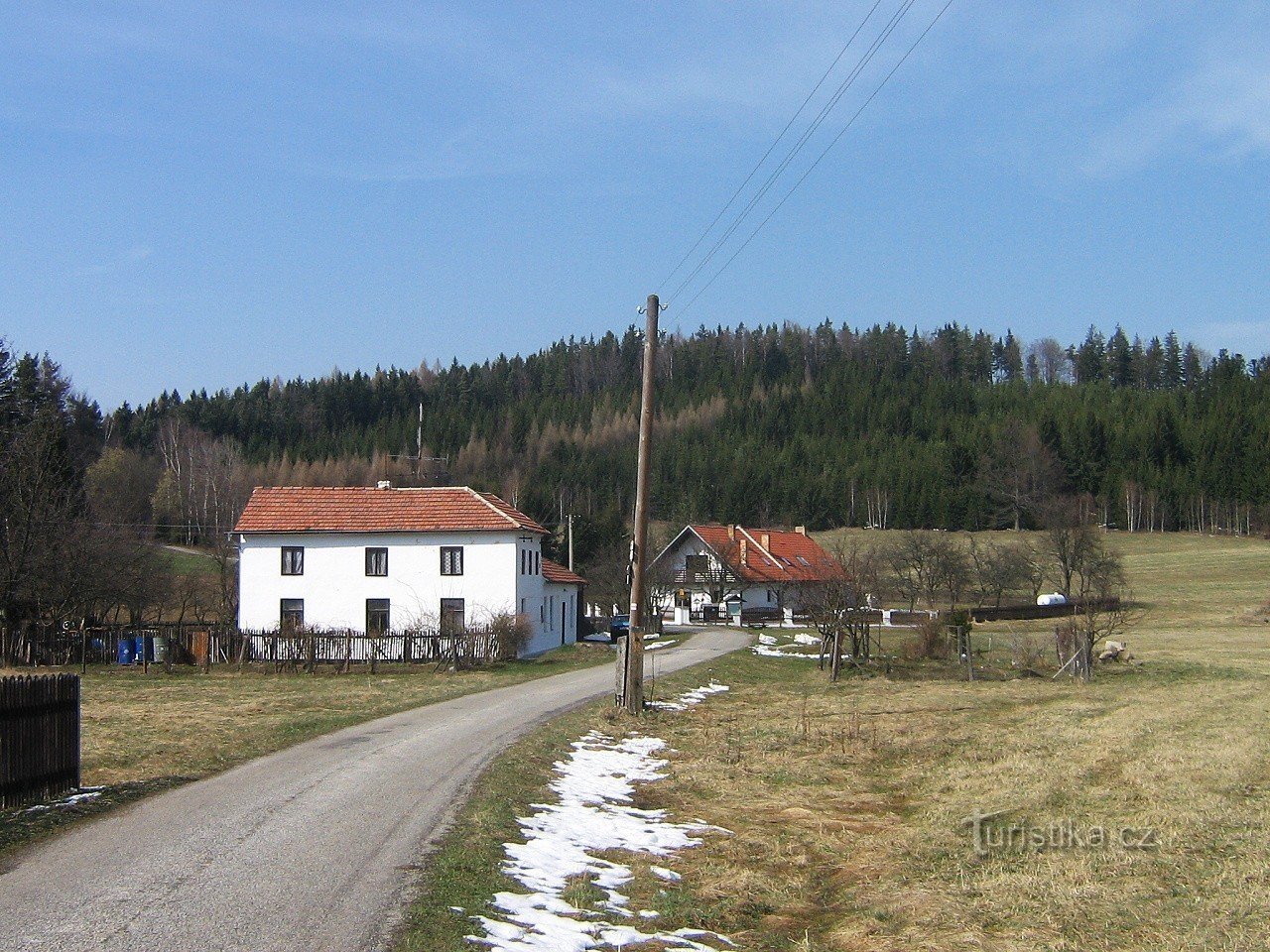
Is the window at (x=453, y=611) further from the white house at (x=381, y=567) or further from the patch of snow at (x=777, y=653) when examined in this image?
the patch of snow at (x=777, y=653)

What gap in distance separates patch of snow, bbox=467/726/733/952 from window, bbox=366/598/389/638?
25.8m

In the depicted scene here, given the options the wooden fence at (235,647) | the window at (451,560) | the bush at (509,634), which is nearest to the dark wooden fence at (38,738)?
the wooden fence at (235,647)

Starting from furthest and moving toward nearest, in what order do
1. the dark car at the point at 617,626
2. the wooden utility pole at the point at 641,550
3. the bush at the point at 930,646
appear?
1. the dark car at the point at 617,626
2. the bush at the point at 930,646
3. the wooden utility pole at the point at 641,550

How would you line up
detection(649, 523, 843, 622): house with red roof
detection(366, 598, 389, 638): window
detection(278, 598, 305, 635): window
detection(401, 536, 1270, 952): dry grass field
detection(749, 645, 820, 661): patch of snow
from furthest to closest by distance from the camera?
detection(649, 523, 843, 622): house with red roof, detection(749, 645, 820, 661): patch of snow, detection(278, 598, 305, 635): window, detection(366, 598, 389, 638): window, detection(401, 536, 1270, 952): dry grass field

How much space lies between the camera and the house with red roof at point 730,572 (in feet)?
224

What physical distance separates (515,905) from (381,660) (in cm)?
2848

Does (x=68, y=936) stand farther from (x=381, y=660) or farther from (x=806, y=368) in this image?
(x=806, y=368)

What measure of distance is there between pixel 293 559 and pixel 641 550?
25.5 m

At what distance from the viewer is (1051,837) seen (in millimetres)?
11195

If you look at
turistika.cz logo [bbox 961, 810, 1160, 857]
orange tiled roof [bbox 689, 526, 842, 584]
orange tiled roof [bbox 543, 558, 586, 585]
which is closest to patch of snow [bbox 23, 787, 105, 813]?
turistika.cz logo [bbox 961, 810, 1160, 857]

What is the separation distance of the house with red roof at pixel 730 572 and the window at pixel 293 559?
25.4 metres

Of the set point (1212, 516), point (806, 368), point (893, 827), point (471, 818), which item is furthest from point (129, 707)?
point (806, 368)

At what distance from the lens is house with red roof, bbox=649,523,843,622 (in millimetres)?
68125

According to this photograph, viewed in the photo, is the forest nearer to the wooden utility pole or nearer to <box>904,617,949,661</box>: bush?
<box>904,617,949,661</box>: bush
